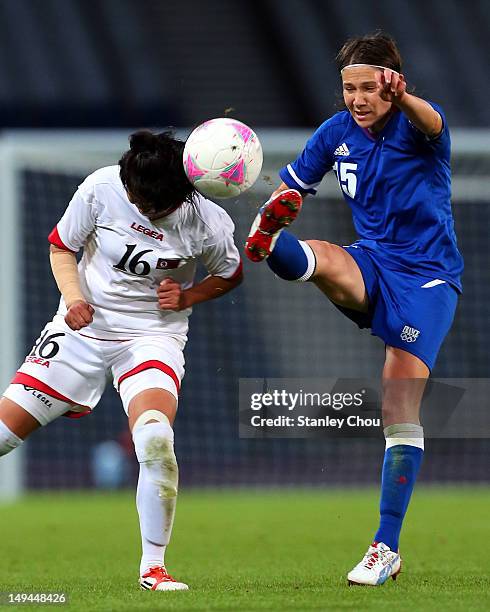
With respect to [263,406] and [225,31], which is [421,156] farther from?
[225,31]

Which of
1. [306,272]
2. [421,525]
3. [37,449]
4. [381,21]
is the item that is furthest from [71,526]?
[381,21]

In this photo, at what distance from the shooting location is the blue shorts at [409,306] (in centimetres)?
462

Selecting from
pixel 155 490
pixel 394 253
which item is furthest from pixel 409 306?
pixel 155 490

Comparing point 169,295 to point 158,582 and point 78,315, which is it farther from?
point 158,582

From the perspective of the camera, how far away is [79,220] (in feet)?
15.2

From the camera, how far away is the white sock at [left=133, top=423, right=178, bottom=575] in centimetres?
429

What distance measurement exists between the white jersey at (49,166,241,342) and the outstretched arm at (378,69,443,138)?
0.81 metres

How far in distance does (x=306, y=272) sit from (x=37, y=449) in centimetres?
801

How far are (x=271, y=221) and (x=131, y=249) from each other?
65cm

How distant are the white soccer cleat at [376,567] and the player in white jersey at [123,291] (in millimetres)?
867
